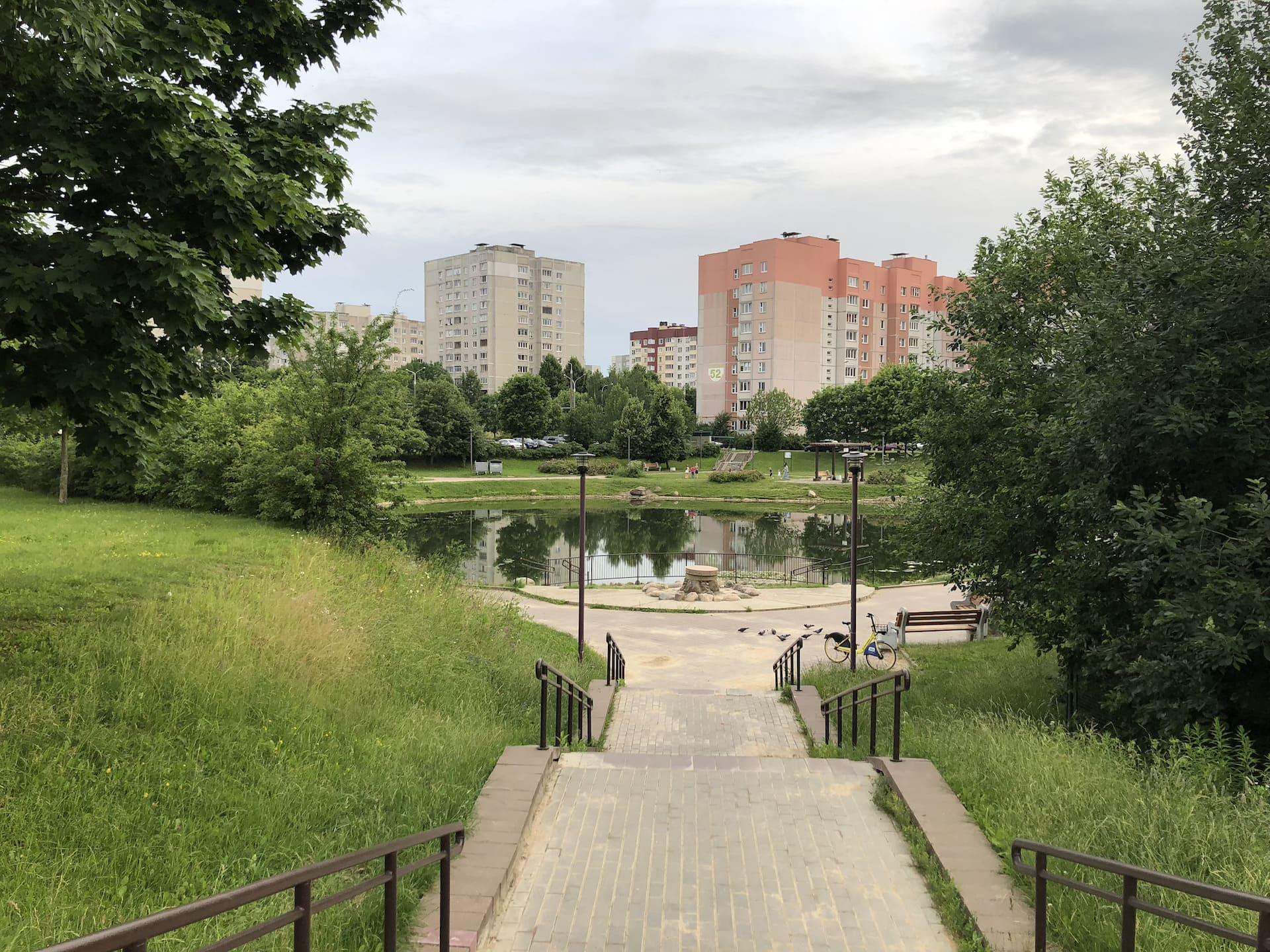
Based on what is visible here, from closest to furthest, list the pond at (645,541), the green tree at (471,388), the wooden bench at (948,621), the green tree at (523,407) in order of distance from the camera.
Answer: the wooden bench at (948,621) → the pond at (645,541) → the green tree at (523,407) → the green tree at (471,388)

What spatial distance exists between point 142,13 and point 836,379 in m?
93.2

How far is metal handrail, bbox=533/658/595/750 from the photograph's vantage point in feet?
24.5

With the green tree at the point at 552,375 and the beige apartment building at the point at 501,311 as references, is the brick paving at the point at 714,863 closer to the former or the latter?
the green tree at the point at 552,375

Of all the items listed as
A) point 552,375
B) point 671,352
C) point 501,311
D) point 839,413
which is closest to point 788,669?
point 839,413

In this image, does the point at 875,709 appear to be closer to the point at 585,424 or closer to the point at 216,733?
the point at 216,733

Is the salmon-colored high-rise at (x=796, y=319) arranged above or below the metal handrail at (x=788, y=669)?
above

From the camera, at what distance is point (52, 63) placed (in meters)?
6.08

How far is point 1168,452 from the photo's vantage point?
26.8 feet

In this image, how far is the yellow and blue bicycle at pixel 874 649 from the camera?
15219 millimetres

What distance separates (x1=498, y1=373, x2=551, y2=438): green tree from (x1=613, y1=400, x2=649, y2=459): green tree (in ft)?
36.9

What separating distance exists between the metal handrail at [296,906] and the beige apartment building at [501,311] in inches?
4582

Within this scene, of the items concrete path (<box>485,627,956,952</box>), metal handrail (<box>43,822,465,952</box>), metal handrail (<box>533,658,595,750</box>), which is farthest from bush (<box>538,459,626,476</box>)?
metal handrail (<box>43,822,465,952</box>)

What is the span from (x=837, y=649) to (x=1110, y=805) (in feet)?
35.5

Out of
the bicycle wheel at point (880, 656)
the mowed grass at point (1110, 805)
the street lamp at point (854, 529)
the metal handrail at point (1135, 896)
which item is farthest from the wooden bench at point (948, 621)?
the metal handrail at point (1135, 896)
